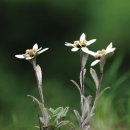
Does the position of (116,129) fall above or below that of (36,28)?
below

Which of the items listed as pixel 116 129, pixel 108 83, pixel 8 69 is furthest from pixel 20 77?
pixel 116 129

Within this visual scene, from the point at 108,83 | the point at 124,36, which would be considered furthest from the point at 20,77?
the point at 108,83

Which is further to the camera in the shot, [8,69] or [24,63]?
[24,63]

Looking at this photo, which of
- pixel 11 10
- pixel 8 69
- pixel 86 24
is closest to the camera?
pixel 8 69

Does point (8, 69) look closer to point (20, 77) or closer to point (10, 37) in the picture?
point (20, 77)

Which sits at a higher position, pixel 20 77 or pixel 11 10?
pixel 11 10

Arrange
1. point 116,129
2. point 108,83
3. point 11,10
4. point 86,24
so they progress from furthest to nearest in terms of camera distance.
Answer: point 11,10
point 86,24
point 108,83
point 116,129

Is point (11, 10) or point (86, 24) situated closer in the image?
point (86, 24)

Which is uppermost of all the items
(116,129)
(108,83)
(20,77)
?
(20,77)

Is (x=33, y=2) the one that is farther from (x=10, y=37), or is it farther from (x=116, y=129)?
(x=116, y=129)
